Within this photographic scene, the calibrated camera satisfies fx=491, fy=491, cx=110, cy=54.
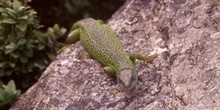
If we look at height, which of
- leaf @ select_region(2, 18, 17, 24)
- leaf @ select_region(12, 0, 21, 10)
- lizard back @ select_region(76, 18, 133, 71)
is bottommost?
lizard back @ select_region(76, 18, 133, 71)

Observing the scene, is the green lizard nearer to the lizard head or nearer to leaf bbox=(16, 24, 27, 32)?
the lizard head

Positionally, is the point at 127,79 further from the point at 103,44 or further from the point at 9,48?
the point at 9,48

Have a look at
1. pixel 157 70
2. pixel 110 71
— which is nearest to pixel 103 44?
pixel 110 71

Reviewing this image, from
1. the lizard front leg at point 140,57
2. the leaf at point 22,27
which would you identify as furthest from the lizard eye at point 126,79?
the leaf at point 22,27

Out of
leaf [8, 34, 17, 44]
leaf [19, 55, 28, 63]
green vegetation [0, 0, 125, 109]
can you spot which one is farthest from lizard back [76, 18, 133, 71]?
leaf [8, 34, 17, 44]

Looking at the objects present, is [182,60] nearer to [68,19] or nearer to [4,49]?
[4,49]

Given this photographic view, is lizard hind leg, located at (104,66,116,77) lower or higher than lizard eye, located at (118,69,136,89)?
higher
